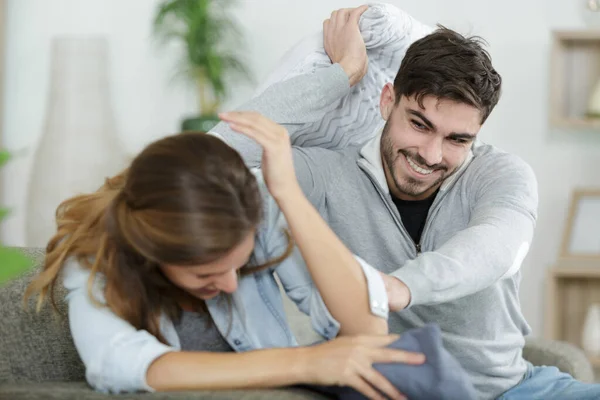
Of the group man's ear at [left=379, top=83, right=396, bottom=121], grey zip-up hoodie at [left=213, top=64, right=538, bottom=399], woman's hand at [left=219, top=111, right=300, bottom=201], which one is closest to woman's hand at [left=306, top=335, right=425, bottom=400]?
woman's hand at [left=219, top=111, right=300, bottom=201]

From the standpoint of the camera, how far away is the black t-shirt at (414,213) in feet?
6.12

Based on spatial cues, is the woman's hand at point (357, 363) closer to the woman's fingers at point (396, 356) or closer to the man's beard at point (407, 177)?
the woman's fingers at point (396, 356)

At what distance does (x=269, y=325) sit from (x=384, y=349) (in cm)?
31

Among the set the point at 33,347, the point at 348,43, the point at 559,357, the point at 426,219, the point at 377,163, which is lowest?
the point at 559,357

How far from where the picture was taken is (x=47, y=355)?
1.50 m

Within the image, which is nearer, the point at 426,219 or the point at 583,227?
the point at 426,219

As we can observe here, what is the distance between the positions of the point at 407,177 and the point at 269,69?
2342 mm

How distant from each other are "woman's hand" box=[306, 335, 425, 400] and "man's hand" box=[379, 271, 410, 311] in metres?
0.14

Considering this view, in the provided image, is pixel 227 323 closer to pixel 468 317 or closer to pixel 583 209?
pixel 468 317

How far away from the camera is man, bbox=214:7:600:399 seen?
5.64 ft

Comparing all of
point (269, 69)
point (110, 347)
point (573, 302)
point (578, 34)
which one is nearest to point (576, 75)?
point (578, 34)

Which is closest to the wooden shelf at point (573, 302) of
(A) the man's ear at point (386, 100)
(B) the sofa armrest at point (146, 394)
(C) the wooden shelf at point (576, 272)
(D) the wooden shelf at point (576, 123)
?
(C) the wooden shelf at point (576, 272)

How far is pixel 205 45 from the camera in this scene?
3.96 meters

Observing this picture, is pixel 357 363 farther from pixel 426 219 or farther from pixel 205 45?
pixel 205 45
